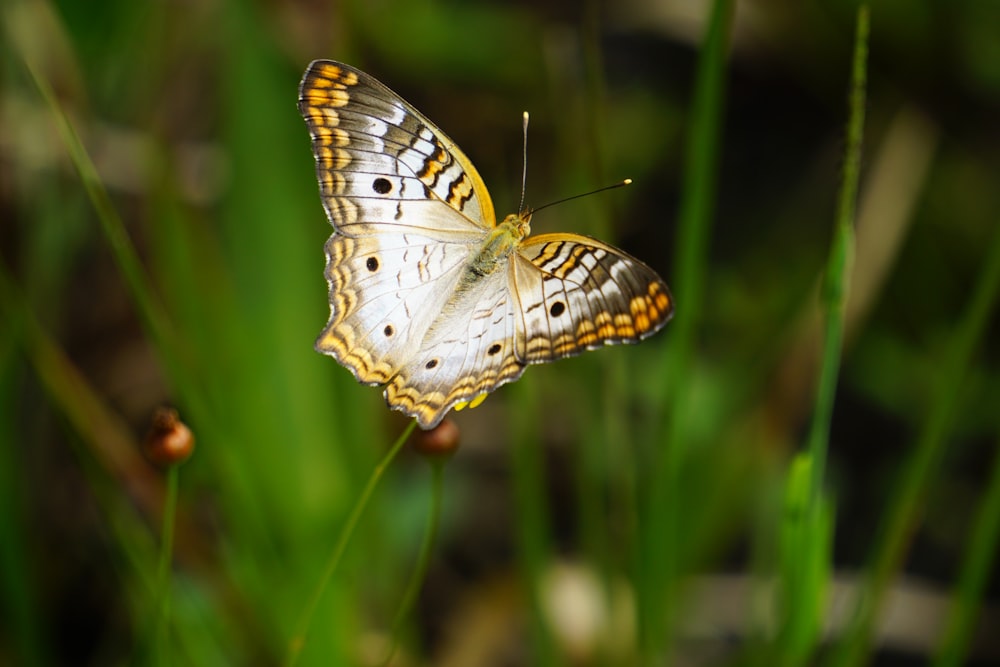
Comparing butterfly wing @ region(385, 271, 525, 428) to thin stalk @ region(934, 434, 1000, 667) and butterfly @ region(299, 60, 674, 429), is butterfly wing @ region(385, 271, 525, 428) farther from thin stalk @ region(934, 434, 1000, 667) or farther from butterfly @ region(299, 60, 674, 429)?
thin stalk @ region(934, 434, 1000, 667)

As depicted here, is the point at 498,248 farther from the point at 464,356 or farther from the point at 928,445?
the point at 928,445

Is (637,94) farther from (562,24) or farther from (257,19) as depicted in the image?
(257,19)

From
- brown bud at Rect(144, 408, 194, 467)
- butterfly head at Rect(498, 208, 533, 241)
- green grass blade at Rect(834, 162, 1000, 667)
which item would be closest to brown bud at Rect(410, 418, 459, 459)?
brown bud at Rect(144, 408, 194, 467)

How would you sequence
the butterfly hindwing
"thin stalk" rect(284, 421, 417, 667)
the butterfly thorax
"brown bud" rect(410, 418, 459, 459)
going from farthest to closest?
the butterfly thorax < the butterfly hindwing < "brown bud" rect(410, 418, 459, 459) < "thin stalk" rect(284, 421, 417, 667)

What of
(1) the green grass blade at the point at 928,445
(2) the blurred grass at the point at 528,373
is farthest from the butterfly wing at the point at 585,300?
(1) the green grass blade at the point at 928,445

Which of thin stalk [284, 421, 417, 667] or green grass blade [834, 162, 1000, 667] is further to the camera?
green grass blade [834, 162, 1000, 667]

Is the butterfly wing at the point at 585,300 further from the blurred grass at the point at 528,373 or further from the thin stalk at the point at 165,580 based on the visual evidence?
the thin stalk at the point at 165,580

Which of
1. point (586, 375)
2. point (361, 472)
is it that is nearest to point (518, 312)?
point (586, 375)

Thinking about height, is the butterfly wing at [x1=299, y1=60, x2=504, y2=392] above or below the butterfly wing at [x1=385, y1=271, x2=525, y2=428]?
above
